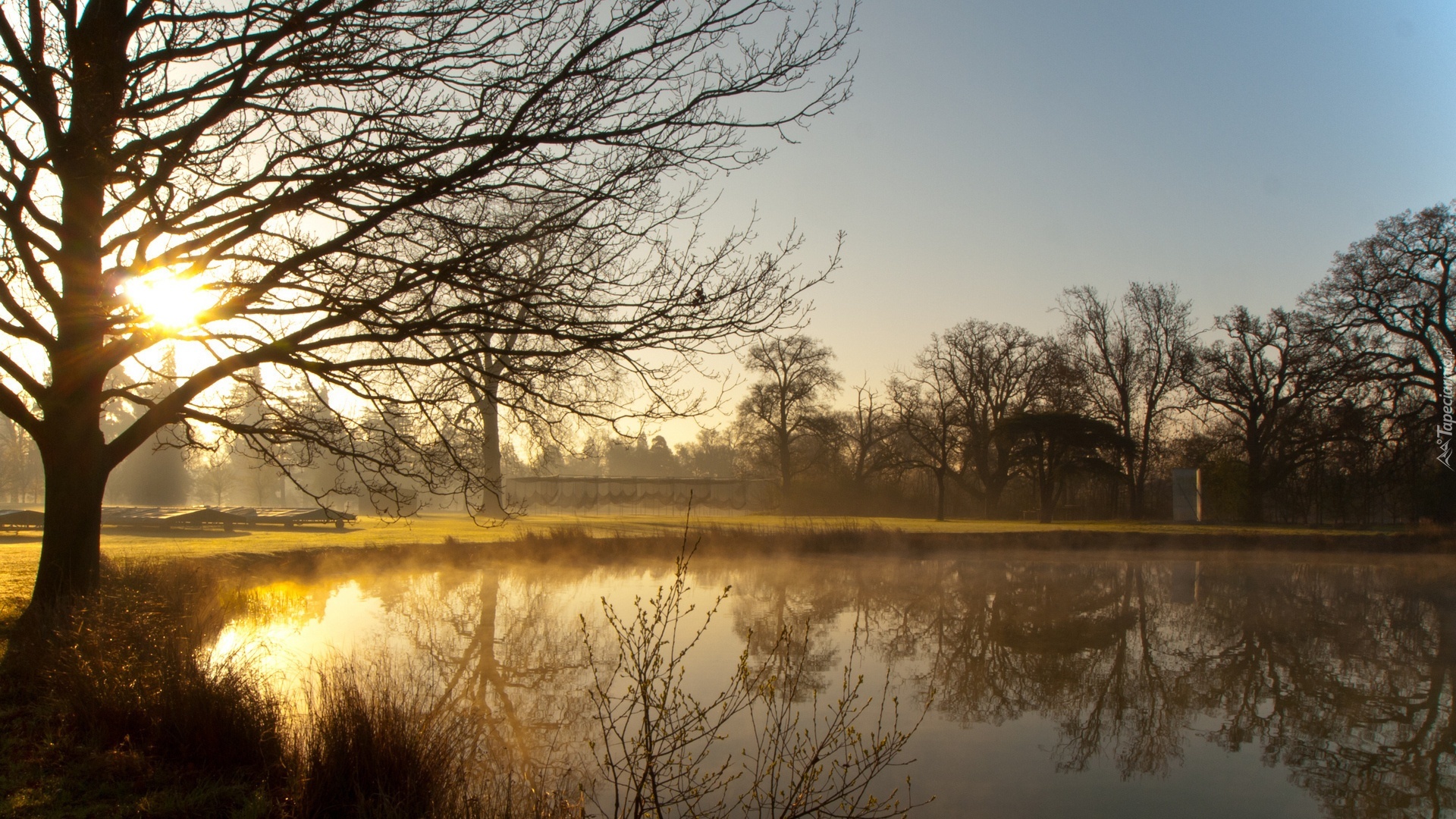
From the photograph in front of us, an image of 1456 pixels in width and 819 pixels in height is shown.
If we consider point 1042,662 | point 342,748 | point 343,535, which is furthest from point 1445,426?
point 342,748

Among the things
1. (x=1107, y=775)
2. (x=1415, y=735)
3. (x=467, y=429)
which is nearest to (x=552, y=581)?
(x=467, y=429)

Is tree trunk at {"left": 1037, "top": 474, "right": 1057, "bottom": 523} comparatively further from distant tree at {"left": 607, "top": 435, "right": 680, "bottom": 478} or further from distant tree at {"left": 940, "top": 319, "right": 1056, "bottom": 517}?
distant tree at {"left": 607, "top": 435, "right": 680, "bottom": 478}

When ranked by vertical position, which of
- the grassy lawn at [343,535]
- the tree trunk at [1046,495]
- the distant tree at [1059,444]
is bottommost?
the grassy lawn at [343,535]

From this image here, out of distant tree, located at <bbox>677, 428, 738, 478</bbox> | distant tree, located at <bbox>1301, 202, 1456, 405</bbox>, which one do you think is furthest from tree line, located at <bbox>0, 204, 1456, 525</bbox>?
distant tree, located at <bbox>677, 428, 738, 478</bbox>

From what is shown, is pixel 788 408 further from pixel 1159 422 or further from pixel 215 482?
pixel 215 482

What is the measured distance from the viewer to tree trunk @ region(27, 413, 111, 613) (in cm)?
714

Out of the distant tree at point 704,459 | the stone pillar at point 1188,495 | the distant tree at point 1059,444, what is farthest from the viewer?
the distant tree at point 704,459

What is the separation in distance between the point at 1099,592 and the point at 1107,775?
947 centimetres

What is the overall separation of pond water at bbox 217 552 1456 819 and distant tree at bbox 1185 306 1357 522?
1461 cm

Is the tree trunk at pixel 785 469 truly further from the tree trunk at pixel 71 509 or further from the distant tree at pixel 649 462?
the tree trunk at pixel 71 509

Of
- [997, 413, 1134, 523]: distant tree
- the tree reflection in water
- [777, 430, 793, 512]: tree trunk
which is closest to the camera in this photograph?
the tree reflection in water

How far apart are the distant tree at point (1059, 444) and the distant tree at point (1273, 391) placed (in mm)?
3871

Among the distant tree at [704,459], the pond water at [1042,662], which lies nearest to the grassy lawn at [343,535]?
the pond water at [1042,662]

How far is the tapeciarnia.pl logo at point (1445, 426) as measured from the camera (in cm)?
2608
